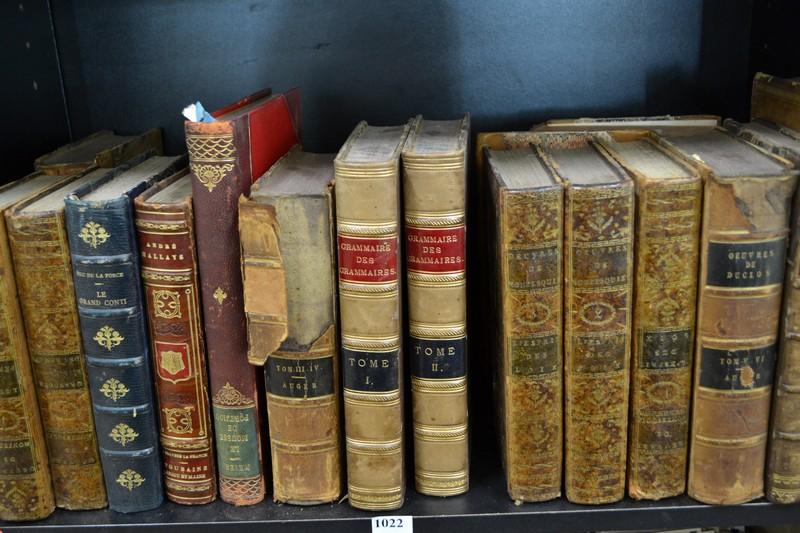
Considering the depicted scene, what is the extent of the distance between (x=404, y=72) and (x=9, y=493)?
2.20 feet

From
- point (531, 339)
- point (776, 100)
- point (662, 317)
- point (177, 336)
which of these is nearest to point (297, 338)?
point (177, 336)

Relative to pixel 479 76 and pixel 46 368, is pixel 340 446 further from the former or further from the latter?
pixel 479 76

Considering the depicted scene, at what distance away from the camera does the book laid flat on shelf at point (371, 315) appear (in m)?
0.75

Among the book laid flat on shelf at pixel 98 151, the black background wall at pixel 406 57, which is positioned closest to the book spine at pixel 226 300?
the book laid flat on shelf at pixel 98 151

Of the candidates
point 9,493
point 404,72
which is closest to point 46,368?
point 9,493

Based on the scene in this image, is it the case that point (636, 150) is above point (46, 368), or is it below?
above

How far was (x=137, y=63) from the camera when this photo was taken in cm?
111

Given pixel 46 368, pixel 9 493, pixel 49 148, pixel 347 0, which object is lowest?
pixel 9 493

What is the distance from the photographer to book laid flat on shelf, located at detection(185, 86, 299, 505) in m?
0.77

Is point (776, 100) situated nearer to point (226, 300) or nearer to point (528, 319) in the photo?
point (528, 319)

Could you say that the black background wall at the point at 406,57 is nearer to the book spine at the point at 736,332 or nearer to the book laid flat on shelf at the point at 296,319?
the book laid flat on shelf at the point at 296,319

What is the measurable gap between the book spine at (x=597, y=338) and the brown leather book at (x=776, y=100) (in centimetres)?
28

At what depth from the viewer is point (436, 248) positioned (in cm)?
78

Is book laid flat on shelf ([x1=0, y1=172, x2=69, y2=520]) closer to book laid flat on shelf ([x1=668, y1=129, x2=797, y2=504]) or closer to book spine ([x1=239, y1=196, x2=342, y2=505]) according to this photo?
book spine ([x1=239, y1=196, x2=342, y2=505])
